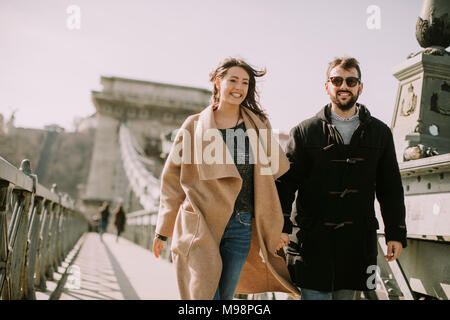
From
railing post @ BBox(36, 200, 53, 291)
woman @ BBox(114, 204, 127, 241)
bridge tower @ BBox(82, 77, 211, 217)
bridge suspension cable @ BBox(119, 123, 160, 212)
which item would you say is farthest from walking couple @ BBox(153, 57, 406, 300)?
bridge tower @ BBox(82, 77, 211, 217)

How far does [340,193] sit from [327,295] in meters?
0.46

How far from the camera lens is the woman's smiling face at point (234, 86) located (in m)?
2.01

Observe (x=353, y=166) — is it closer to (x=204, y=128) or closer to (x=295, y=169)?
(x=295, y=169)

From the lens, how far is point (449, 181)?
8.57 ft

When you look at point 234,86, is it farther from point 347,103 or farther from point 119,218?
point 119,218

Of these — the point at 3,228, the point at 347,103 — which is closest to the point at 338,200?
the point at 347,103

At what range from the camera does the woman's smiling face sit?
2006 millimetres

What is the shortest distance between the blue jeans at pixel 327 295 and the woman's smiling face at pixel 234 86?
929 millimetres

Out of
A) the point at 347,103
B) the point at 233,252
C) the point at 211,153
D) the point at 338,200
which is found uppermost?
the point at 347,103

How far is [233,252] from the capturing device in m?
1.86

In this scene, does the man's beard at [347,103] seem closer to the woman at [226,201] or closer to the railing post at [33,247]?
the woman at [226,201]

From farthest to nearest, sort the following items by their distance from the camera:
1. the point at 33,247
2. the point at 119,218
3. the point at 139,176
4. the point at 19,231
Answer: the point at 139,176, the point at 119,218, the point at 33,247, the point at 19,231

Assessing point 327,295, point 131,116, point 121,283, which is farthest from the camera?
point 131,116

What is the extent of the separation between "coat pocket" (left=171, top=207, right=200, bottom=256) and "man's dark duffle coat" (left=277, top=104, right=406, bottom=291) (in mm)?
451
